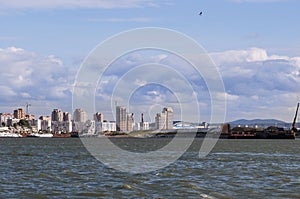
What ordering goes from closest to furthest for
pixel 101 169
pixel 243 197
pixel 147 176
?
1. pixel 243 197
2. pixel 147 176
3. pixel 101 169

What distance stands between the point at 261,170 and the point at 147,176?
51.1 ft

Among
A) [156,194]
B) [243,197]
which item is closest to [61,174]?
[156,194]

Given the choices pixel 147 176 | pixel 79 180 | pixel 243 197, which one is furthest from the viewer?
pixel 147 176

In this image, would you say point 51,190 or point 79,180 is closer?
point 51,190

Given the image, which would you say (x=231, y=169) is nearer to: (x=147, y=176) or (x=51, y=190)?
(x=147, y=176)

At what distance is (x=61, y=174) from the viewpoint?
63031 millimetres

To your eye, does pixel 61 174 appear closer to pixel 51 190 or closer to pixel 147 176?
pixel 147 176

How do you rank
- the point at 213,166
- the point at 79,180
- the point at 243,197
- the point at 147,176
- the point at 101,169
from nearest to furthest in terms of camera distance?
the point at 243,197, the point at 79,180, the point at 147,176, the point at 101,169, the point at 213,166

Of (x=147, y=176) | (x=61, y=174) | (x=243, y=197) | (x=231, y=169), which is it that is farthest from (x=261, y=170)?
(x=243, y=197)

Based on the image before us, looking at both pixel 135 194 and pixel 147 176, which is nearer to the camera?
pixel 135 194

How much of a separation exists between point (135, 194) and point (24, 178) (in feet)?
47.8

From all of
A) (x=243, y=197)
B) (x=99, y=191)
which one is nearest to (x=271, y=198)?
(x=243, y=197)

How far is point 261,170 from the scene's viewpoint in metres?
71.9

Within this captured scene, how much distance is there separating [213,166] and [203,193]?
27.7 m
